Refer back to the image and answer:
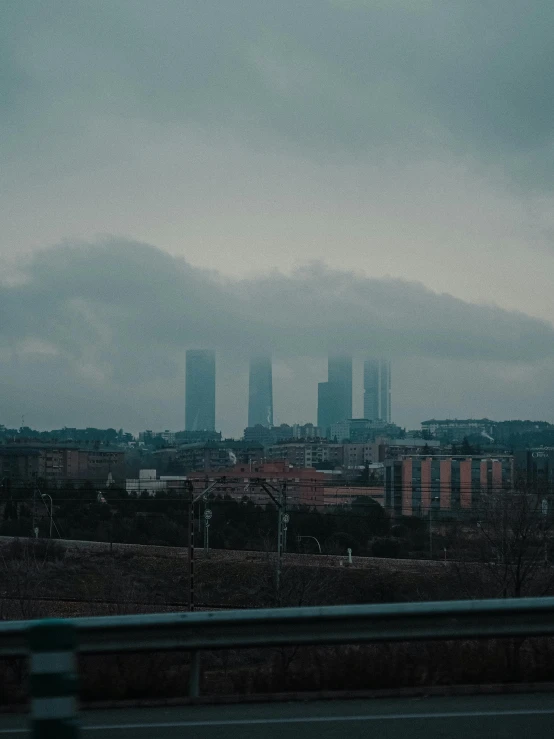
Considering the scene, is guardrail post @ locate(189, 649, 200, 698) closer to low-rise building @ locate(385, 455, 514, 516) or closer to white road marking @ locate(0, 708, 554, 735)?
white road marking @ locate(0, 708, 554, 735)

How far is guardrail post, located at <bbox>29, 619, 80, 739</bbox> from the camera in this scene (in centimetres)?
389

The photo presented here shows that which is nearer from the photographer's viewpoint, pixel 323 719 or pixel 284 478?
pixel 323 719

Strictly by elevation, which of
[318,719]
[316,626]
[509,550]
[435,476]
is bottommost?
[509,550]

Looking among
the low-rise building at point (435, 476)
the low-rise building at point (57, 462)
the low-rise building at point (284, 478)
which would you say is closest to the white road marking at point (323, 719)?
the low-rise building at point (284, 478)

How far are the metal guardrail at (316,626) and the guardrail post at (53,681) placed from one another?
220cm

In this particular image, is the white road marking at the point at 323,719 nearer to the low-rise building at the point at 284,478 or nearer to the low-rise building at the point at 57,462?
the low-rise building at the point at 284,478

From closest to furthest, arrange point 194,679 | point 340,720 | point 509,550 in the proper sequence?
point 340,720 → point 194,679 → point 509,550

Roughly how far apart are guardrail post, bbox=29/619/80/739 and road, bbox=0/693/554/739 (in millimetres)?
2133

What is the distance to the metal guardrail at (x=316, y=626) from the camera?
6.27 m

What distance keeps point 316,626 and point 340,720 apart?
2.05 ft

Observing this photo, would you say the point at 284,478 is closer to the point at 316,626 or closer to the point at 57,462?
the point at 57,462

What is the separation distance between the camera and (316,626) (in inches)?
249

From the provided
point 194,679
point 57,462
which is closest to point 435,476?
point 57,462

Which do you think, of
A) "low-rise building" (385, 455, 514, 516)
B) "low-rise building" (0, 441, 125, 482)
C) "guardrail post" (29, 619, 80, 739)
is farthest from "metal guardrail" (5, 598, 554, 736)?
"low-rise building" (385, 455, 514, 516)
